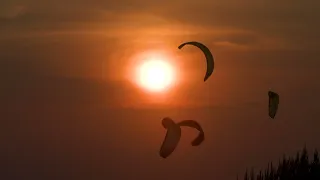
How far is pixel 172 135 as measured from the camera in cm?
1554

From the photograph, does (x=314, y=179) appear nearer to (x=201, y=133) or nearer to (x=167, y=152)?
(x=201, y=133)

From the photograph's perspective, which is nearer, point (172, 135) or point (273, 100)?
point (172, 135)

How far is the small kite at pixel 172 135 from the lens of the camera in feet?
50.0

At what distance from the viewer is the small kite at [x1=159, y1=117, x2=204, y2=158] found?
1523 cm

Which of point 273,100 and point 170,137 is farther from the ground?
point 273,100

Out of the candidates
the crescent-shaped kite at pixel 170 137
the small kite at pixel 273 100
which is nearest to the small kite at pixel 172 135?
the crescent-shaped kite at pixel 170 137

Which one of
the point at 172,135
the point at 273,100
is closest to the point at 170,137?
the point at 172,135

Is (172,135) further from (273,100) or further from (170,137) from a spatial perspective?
(273,100)

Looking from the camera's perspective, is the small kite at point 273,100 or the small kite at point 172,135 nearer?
the small kite at point 172,135

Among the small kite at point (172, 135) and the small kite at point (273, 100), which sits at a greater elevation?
the small kite at point (273, 100)

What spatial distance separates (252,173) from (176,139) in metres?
9.44

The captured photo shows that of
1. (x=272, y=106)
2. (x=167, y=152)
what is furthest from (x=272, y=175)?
(x=167, y=152)

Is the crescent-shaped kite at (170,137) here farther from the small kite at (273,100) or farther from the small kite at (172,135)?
the small kite at (273,100)

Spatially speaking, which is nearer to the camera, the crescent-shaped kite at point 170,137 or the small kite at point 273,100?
the crescent-shaped kite at point 170,137
